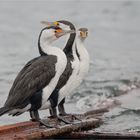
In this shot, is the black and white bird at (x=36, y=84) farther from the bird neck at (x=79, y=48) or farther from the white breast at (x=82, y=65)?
the bird neck at (x=79, y=48)

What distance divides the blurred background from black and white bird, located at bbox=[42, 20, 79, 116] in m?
0.99

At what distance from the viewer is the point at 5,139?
15109 mm

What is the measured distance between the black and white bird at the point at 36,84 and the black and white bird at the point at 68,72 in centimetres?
63

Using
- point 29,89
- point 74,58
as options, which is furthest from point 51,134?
point 74,58

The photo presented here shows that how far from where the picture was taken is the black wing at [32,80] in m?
15.8

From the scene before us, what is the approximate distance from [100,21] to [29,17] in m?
3.48

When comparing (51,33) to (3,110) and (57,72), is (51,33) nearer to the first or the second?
(57,72)

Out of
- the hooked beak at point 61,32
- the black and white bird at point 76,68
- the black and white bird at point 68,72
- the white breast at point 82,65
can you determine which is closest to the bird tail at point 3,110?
the black and white bird at point 68,72

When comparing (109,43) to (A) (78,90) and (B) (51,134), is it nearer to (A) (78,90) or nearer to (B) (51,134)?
(A) (78,90)

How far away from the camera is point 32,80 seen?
52.5ft

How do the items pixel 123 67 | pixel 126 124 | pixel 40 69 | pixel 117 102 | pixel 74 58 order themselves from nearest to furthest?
pixel 40 69
pixel 74 58
pixel 126 124
pixel 117 102
pixel 123 67

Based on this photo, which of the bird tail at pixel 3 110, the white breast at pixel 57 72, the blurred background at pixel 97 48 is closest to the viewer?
the bird tail at pixel 3 110

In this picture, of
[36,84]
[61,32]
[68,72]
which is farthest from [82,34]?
[36,84]

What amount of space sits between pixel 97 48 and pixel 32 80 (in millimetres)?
19347
